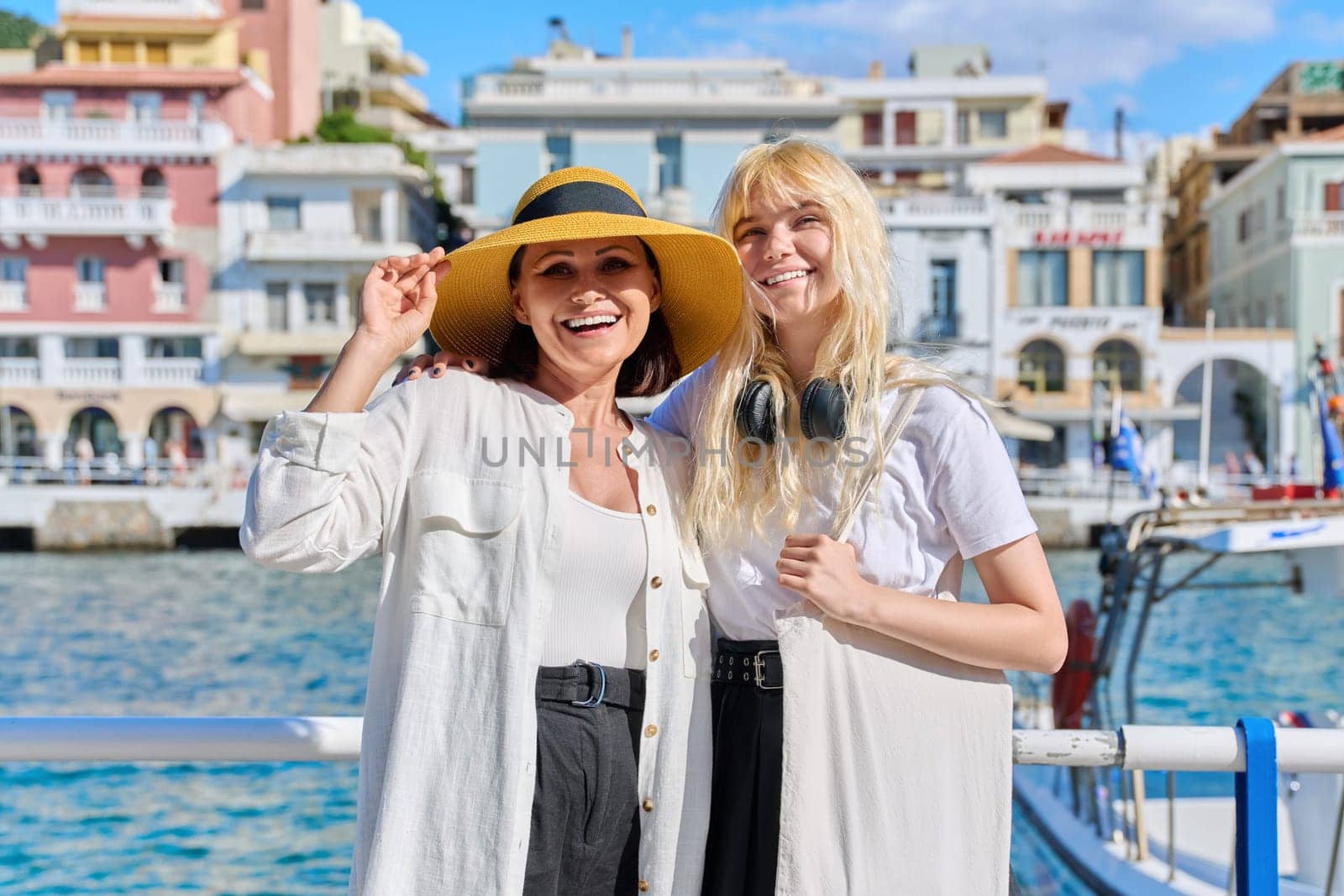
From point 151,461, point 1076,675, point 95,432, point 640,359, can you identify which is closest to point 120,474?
point 151,461

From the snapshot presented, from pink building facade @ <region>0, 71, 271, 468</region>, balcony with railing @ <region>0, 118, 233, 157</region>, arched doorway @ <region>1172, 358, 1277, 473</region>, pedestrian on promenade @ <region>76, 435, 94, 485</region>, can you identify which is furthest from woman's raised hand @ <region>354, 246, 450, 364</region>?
arched doorway @ <region>1172, 358, 1277, 473</region>

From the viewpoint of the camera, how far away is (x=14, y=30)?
179 feet

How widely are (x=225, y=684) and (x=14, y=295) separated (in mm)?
22908

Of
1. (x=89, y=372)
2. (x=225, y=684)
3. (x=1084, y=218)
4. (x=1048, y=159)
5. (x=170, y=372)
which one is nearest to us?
(x=225, y=684)

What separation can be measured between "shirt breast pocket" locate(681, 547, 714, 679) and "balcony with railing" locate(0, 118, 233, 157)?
1328 inches

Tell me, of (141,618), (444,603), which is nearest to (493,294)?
(444,603)

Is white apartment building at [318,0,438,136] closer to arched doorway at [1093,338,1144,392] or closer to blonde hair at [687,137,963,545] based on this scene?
arched doorway at [1093,338,1144,392]

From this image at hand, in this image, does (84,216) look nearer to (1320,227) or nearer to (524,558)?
(1320,227)

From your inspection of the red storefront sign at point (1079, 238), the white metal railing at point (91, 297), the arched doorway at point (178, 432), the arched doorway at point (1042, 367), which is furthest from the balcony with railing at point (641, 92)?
the arched doorway at point (178, 432)

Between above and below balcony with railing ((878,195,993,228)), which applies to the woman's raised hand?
below

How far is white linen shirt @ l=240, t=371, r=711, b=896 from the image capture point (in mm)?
1847

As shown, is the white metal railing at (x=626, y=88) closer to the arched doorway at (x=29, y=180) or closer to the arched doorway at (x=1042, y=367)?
the arched doorway at (x=1042, y=367)

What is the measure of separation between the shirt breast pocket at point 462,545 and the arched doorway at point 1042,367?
3260cm

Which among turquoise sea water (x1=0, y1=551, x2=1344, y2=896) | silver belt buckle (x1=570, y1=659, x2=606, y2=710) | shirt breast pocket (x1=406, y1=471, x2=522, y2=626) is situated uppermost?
shirt breast pocket (x1=406, y1=471, x2=522, y2=626)
